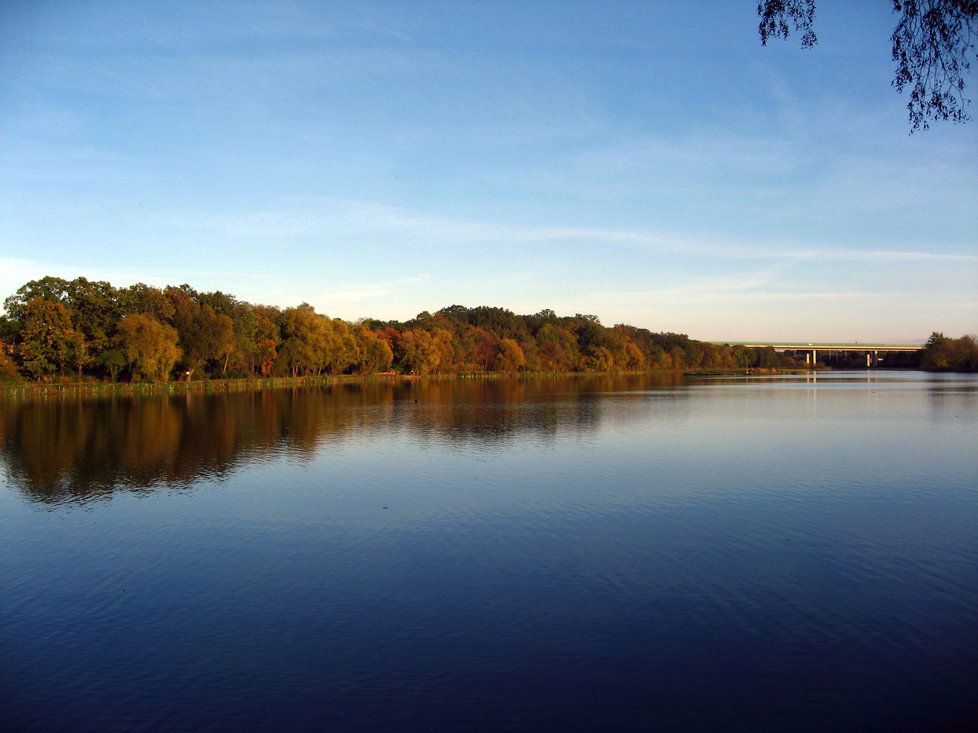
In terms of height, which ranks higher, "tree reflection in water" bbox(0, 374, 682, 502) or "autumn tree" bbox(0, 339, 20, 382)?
"autumn tree" bbox(0, 339, 20, 382)

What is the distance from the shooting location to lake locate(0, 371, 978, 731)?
22.6 feet

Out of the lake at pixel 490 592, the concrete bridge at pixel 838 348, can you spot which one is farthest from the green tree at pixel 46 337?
the concrete bridge at pixel 838 348

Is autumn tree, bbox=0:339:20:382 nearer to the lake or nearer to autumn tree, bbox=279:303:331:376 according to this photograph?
Result: autumn tree, bbox=279:303:331:376

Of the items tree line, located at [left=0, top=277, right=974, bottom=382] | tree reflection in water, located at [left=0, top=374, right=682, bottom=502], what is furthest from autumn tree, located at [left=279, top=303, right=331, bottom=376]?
tree reflection in water, located at [left=0, top=374, right=682, bottom=502]

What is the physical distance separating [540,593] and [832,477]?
11598mm

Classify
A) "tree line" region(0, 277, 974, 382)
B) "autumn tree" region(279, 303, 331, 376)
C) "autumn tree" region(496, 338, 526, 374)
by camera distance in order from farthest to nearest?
"autumn tree" region(496, 338, 526, 374) < "autumn tree" region(279, 303, 331, 376) < "tree line" region(0, 277, 974, 382)

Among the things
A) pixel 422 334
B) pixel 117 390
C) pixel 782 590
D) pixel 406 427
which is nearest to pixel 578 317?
pixel 422 334

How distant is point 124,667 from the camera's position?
7.54 meters

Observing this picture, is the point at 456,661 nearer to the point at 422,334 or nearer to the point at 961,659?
the point at 961,659

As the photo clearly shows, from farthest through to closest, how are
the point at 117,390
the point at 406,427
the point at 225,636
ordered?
the point at 117,390 → the point at 406,427 → the point at 225,636

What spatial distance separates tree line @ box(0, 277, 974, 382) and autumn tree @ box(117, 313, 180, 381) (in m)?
0.07

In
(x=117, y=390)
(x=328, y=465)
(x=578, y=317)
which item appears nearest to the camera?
(x=328, y=465)

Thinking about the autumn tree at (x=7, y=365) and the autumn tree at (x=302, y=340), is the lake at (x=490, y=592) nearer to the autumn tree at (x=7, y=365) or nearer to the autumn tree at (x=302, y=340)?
the autumn tree at (x=7, y=365)

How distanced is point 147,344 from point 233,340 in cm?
859
